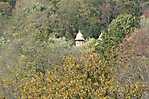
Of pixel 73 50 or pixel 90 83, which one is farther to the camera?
pixel 73 50

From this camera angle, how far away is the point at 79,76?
19.7 metres

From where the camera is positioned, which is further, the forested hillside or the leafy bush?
the forested hillside

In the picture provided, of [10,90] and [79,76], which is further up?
[79,76]

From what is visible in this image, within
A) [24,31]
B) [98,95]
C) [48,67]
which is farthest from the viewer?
[24,31]

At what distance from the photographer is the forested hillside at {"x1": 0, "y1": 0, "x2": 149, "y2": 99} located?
19719 mm

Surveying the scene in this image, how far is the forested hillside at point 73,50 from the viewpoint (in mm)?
19719

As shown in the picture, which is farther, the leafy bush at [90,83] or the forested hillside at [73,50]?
the forested hillside at [73,50]

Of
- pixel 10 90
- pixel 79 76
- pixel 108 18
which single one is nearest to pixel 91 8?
pixel 108 18

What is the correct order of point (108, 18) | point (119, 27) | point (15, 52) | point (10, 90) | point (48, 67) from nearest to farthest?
1. point (10, 90)
2. point (48, 67)
3. point (15, 52)
4. point (119, 27)
5. point (108, 18)

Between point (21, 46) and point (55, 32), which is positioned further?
point (55, 32)

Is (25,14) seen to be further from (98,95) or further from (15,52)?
(98,95)

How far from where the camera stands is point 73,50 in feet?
132

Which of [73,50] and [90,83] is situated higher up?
[90,83]

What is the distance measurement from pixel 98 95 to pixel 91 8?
3269 centimetres
